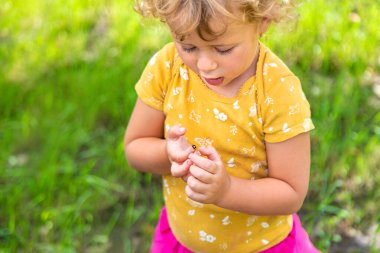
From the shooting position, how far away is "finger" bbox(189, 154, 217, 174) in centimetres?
145

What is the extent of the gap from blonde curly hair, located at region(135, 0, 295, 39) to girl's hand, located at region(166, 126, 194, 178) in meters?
0.22

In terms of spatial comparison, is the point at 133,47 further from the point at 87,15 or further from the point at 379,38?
the point at 379,38

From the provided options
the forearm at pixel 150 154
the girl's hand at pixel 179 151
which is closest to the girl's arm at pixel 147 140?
the forearm at pixel 150 154

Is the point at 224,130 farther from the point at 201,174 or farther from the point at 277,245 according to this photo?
the point at 277,245

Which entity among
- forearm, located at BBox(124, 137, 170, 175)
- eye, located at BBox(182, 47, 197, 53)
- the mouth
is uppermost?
eye, located at BBox(182, 47, 197, 53)

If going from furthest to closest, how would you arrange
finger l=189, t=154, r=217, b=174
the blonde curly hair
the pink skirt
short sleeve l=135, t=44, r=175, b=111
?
the pink skirt
short sleeve l=135, t=44, r=175, b=111
finger l=189, t=154, r=217, b=174
the blonde curly hair

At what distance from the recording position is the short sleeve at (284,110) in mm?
1539

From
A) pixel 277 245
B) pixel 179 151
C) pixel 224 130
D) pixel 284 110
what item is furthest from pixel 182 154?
pixel 277 245

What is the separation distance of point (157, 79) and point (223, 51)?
0.95 ft

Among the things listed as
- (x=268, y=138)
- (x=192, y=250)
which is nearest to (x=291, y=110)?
(x=268, y=138)

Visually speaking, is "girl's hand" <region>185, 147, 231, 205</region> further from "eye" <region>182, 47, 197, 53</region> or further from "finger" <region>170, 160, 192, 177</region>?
"eye" <region>182, 47, 197, 53</region>

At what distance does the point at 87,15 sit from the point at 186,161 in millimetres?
2289

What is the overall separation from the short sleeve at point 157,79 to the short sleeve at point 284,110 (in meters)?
0.28

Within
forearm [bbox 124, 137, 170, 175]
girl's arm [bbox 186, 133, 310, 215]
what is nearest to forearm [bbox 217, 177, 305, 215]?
girl's arm [bbox 186, 133, 310, 215]
